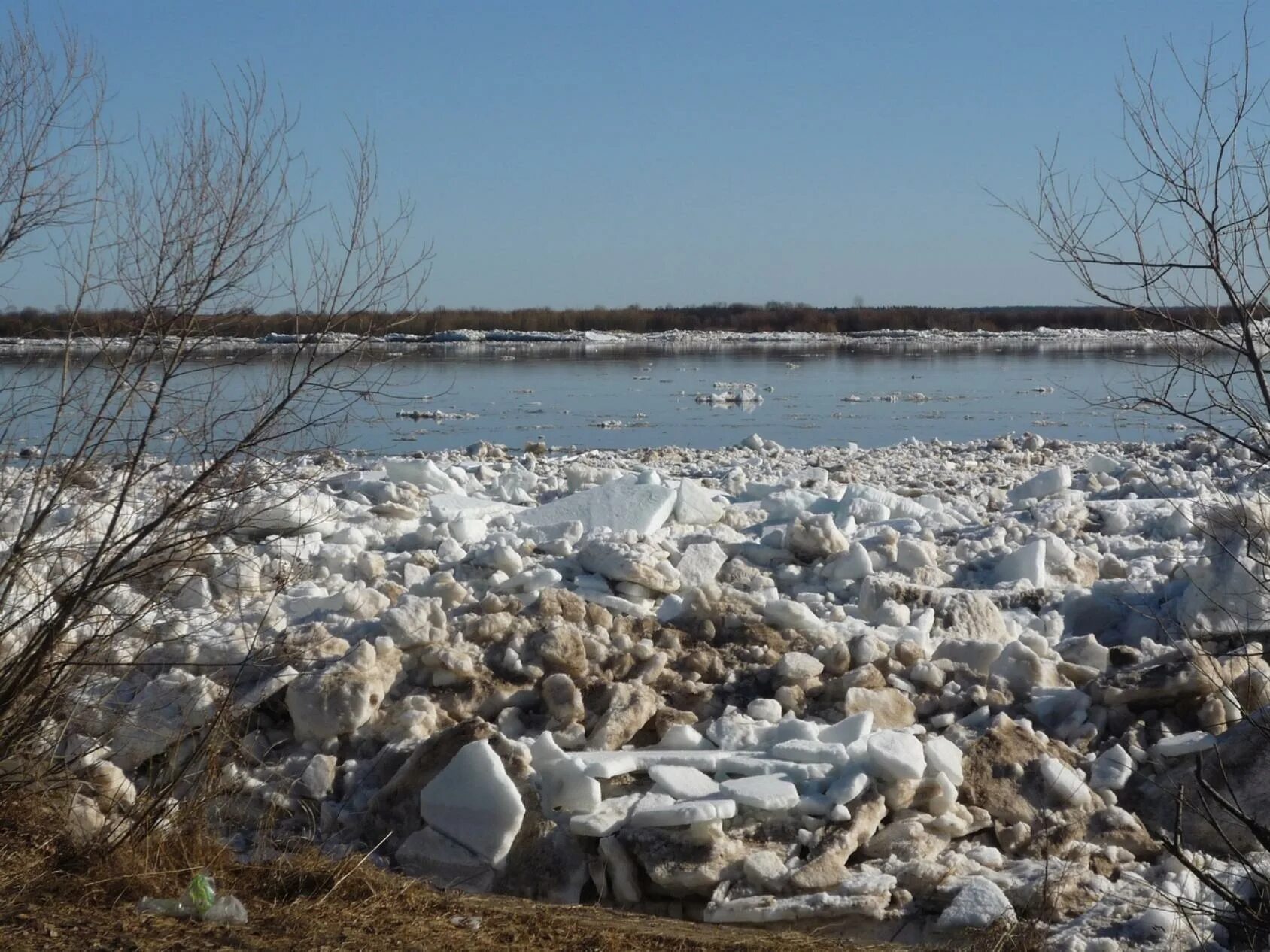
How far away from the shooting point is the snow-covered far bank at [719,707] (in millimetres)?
4293

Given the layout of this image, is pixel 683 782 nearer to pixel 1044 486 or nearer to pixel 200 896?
pixel 200 896

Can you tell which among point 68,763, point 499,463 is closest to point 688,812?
point 68,763

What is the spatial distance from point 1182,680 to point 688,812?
7.85ft

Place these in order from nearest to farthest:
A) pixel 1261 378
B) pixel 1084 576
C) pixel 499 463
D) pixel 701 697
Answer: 1. pixel 1261 378
2. pixel 701 697
3. pixel 1084 576
4. pixel 499 463

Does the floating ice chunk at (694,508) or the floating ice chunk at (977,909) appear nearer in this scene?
the floating ice chunk at (977,909)

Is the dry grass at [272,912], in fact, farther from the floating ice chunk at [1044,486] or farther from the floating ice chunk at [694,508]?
the floating ice chunk at [1044,486]

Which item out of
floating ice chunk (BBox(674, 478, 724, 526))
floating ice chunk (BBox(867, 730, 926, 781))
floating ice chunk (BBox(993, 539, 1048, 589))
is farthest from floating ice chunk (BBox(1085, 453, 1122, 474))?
floating ice chunk (BBox(867, 730, 926, 781))

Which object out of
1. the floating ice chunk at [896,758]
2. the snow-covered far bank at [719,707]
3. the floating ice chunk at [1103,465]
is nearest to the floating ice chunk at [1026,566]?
the snow-covered far bank at [719,707]

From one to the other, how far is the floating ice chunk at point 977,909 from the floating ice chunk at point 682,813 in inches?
32.8

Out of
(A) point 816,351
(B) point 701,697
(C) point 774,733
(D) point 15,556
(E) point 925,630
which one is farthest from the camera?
(A) point 816,351

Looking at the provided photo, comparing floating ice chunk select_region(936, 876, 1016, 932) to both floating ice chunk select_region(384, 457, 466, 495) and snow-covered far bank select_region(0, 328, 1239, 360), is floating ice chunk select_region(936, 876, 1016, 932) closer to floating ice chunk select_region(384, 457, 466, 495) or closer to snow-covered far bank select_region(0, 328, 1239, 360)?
floating ice chunk select_region(384, 457, 466, 495)

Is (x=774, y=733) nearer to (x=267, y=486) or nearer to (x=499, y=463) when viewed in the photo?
(x=267, y=486)

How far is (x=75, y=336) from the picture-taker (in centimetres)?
421

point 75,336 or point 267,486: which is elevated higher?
point 75,336
